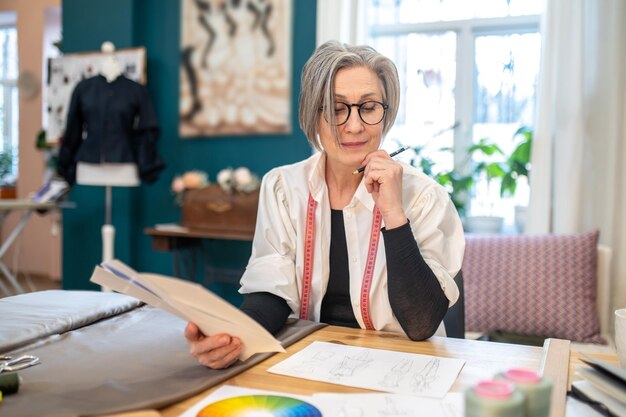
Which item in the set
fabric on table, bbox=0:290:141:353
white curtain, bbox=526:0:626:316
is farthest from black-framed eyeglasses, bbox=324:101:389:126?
white curtain, bbox=526:0:626:316

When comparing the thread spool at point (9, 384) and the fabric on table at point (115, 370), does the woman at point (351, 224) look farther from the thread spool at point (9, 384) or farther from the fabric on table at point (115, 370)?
the thread spool at point (9, 384)

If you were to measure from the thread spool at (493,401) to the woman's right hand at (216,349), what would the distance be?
20.8 inches

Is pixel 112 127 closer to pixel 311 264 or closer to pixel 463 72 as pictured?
pixel 463 72

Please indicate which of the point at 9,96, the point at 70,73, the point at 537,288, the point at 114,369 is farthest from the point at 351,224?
the point at 9,96

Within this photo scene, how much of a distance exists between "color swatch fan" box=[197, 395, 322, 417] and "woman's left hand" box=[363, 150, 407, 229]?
594 mm

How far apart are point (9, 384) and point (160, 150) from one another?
3.69 metres

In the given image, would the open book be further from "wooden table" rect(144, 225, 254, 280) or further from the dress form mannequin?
the dress form mannequin

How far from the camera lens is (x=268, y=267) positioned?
4.86ft

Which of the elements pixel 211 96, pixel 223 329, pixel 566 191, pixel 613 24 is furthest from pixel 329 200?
pixel 211 96

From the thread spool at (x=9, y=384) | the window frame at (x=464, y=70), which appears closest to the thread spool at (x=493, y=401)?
the thread spool at (x=9, y=384)

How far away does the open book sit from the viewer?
2.82 ft

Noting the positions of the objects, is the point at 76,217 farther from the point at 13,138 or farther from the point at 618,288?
the point at 618,288

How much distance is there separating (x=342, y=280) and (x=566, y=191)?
76.8 inches

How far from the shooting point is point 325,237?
5.14 ft
